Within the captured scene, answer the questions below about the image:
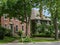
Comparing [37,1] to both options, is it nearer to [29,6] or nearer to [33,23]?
[29,6]

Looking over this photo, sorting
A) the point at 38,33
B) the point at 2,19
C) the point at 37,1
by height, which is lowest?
the point at 38,33

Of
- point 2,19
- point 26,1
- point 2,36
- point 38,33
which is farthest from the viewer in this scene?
point 38,33

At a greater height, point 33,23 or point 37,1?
point 37,1

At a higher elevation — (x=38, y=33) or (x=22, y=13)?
(x=22, y=13)

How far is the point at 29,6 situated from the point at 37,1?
205 centimetres

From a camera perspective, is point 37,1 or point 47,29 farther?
point 47,29

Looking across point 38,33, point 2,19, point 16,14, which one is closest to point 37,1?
point 16,14

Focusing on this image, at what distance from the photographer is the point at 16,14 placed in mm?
45938

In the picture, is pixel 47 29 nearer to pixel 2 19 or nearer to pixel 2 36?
pixel 2 19

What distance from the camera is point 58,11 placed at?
4512 centimetres

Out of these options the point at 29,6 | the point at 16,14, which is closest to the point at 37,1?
the point at 29,6

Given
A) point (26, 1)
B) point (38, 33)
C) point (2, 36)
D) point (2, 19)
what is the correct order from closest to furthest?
point (26, 1) → point (2, 36) → point (2, 19) → point (38, 33)

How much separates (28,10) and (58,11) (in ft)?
19.1

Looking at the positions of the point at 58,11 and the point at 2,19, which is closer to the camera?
the point at 58,11
